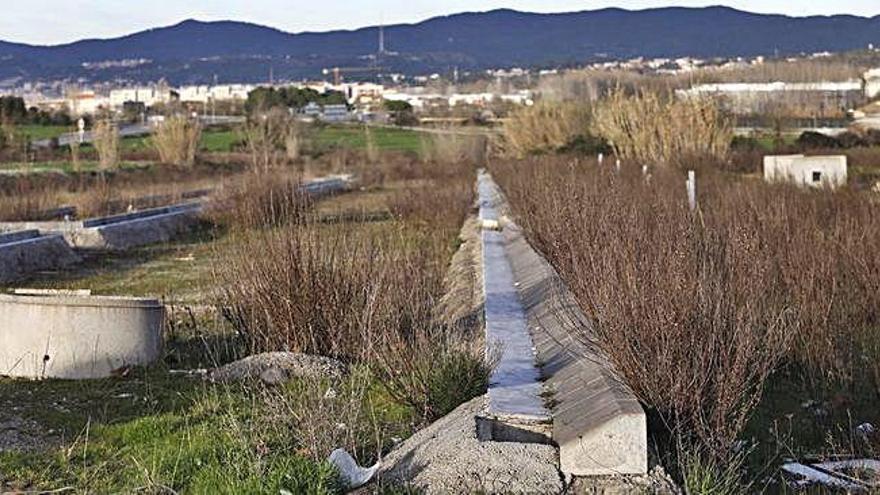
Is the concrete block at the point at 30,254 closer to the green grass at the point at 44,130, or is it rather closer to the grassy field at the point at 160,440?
the grassy field at the point at 160,440

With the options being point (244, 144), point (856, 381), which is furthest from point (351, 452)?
point (244, 144)

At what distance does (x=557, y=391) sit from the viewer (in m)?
8.76

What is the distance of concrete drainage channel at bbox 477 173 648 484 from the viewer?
7.12 meters

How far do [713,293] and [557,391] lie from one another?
1321mm

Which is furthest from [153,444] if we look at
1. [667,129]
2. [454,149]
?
[454,149]

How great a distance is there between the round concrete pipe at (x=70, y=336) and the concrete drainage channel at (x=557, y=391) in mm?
2964

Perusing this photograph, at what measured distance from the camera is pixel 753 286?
892cm

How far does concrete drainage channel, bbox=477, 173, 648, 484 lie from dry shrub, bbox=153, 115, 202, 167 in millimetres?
38447

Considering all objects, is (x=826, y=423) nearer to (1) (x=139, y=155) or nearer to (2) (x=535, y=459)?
(2) (x=535, y=459)

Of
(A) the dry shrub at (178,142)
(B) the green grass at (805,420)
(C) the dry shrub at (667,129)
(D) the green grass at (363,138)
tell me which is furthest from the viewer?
(D) the green grass at (363,138)

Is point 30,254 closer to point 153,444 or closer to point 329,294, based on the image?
point 329,294

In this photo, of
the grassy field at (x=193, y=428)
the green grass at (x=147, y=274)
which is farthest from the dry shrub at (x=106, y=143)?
the grassy field at (x=193, y=428)

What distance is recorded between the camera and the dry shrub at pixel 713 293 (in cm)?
A: 755

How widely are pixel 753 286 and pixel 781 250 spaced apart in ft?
14.0
